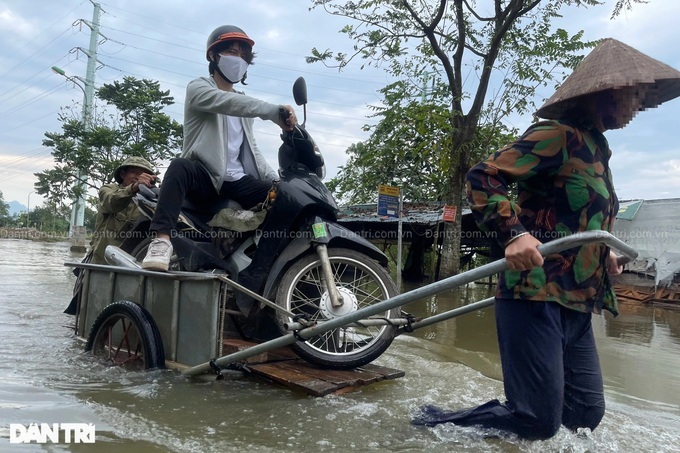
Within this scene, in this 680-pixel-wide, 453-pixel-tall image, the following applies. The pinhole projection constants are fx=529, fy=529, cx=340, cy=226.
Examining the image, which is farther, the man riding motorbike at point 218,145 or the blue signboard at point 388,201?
the blue signboard at point 388,201

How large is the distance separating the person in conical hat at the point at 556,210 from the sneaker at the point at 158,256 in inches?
76.9

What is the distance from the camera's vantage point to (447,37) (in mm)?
13305

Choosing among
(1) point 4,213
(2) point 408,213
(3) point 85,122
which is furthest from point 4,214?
(2) point 408,213

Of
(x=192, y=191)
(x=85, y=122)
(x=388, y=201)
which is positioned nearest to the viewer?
(x=192, y=191)

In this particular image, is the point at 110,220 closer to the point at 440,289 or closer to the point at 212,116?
the point at 212,116

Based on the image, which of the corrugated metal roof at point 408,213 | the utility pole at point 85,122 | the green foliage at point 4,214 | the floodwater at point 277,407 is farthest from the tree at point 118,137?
the green foliage at point 4,214

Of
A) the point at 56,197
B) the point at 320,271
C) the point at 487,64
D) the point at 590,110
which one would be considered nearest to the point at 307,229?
the point at 320,271

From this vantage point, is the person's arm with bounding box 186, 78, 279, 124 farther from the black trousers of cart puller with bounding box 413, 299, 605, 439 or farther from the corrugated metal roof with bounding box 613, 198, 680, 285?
the corrugated metal roof with bounding box 613, 198, 680, 285

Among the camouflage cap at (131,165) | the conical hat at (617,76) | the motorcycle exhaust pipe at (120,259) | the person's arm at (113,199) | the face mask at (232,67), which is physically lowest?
the motorcycle exhaust pipe at (120,259)

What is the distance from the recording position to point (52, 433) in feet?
7.60

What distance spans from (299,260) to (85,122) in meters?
26.5

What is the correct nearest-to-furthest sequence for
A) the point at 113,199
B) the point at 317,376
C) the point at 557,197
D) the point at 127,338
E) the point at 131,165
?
the point at 557,197
the point at 317,376
the point at 127,338
the point at 113,199
the point at 131,165

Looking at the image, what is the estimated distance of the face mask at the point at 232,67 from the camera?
12.3 feet

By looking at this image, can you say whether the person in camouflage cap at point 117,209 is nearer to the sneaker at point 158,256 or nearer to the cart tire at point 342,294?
the sneaker at point 158,256
